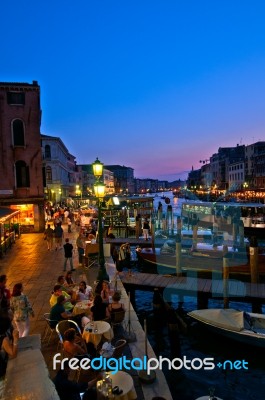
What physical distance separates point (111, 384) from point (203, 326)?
7454mm

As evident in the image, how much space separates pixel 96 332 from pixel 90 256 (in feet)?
30.2

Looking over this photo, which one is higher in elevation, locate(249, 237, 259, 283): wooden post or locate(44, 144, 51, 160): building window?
locate(44, 144, 51, 160): building window

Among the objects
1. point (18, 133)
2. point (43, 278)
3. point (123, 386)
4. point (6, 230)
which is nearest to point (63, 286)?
point (43, 278)

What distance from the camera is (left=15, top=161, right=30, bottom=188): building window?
27.6 meters

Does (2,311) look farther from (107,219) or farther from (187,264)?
(107,219)

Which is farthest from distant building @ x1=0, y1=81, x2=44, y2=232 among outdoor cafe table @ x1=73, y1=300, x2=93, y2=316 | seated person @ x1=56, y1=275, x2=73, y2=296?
outdoor cafe table @ x1=73, y1=300, x2=93, y2=316

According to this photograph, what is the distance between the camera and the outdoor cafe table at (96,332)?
25.7 feet

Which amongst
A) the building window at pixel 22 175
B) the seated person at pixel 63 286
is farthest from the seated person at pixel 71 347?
the building window at pixel 22 175

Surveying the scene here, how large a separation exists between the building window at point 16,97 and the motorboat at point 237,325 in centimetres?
2284

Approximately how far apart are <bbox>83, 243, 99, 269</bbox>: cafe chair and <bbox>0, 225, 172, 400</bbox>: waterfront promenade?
35 cm

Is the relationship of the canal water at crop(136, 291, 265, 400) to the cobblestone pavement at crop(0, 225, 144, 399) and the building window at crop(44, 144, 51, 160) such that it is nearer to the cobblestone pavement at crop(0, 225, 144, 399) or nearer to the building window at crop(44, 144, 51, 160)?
the cobblestone pavement at crop(0, 225, 144, 399)

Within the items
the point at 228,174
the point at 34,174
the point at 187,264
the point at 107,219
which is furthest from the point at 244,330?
the point at 228,174

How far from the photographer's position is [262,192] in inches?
2968

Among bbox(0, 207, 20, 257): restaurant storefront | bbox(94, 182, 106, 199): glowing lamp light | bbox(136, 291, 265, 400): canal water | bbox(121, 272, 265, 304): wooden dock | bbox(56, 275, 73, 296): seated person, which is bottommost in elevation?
bbox(136, 291, 265, 400): canal water
